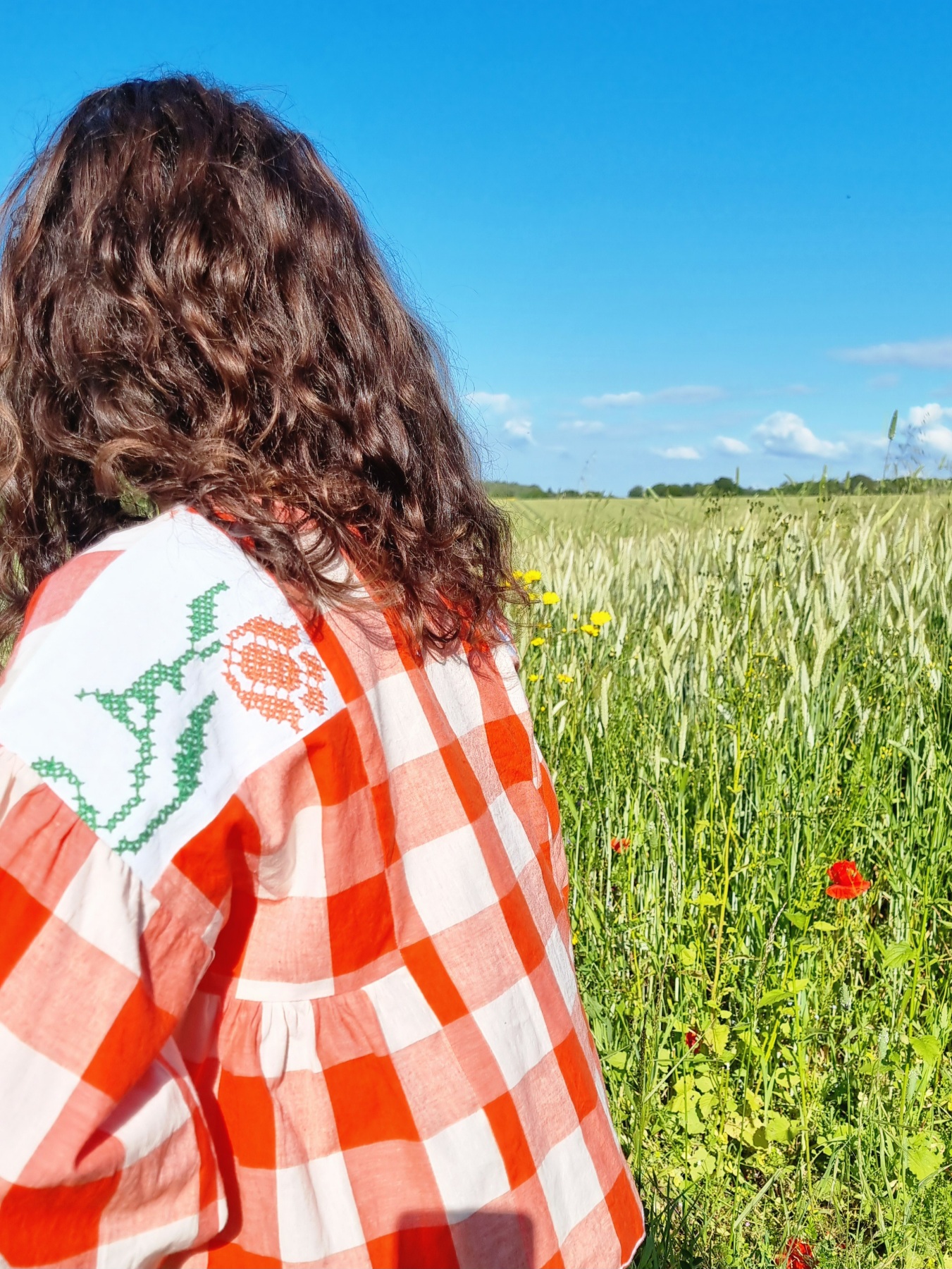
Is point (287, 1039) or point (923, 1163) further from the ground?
point (287, 1039)

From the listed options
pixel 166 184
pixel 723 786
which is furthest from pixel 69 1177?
pixel 723 786

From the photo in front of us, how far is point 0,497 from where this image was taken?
3.00ft

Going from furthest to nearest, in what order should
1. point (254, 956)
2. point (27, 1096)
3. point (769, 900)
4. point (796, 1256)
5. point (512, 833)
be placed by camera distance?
1. point (769, 900)
2. point (796, 1256)
3. point (512, 833)
4. point (254, 956)
5. point (27, 1096)

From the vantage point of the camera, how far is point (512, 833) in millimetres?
897

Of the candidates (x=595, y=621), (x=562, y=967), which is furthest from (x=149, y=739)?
(x=595, y=621)

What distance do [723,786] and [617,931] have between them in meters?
0.43

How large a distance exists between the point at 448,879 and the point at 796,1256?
886mm

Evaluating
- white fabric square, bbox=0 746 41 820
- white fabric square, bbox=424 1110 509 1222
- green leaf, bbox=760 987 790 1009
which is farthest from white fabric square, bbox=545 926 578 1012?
green leaf, bbox=760 987 790 1009

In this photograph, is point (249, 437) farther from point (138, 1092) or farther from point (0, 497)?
point (138, 1092)

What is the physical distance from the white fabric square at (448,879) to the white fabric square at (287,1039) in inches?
4.6

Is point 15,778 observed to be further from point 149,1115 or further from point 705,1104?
point 705,1104

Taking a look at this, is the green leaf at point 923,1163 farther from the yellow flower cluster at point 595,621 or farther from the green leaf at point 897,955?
the yellow flower cluster at point 595,621

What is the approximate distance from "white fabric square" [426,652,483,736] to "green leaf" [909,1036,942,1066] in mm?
987

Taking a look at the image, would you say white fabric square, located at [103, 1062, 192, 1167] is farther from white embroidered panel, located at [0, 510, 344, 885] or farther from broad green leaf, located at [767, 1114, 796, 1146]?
broad green leaf, located at [767, 1114, 796, 1146]
